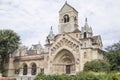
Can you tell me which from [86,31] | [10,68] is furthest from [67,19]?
[10,68]

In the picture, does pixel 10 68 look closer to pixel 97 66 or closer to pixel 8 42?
pixel 8 42

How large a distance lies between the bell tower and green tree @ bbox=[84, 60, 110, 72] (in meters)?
10.9

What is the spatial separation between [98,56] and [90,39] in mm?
4443

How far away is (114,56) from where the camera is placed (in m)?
52.3

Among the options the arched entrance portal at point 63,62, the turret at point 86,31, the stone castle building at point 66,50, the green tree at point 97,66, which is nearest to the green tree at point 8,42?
the stone castle building at point 66,50

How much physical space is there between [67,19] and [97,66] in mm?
15351

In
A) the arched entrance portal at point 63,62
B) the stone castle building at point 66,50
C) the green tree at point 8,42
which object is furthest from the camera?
the green tree at point 8,42

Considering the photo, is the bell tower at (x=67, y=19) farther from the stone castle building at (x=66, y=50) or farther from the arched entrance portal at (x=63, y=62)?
the arched entrance portal at (x=63, y=62)

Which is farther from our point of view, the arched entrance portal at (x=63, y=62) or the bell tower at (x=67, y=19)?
the bell tower at (x=67, y=19)

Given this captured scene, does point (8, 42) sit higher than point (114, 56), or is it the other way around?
point (8, 42)

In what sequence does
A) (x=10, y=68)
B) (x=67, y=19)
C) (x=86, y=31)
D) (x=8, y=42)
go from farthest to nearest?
(x=10, y=68), (x=8, y=42), (x=67, y=19), (x=86, y=31)

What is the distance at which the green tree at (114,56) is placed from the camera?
5181 centimetres

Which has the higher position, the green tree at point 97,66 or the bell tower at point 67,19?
the bell tower at point 67,19

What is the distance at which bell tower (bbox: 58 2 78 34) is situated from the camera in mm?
59906
